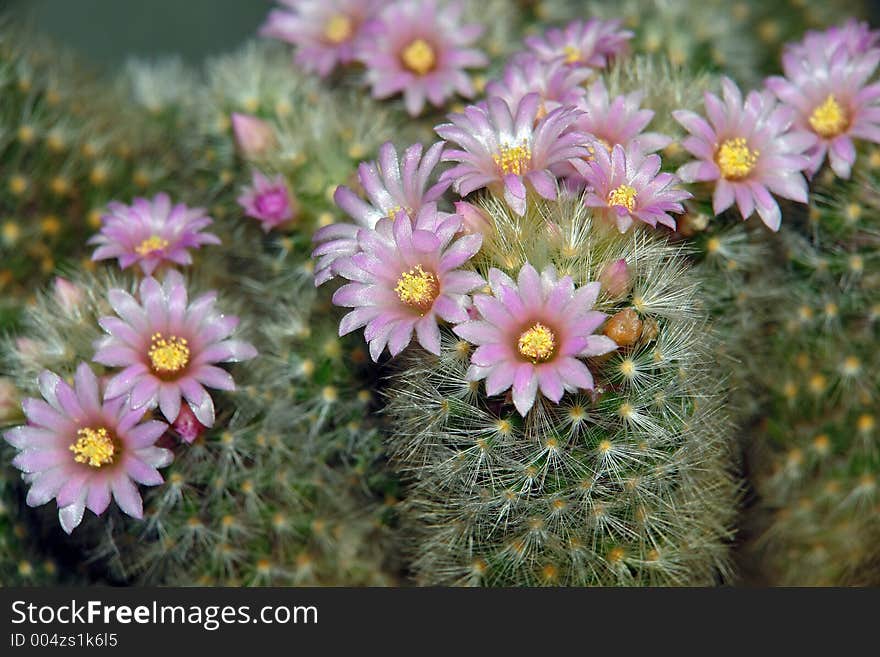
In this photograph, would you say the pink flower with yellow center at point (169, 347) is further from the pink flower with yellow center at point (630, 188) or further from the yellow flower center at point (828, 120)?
the yellow flower center at point (828, 120)

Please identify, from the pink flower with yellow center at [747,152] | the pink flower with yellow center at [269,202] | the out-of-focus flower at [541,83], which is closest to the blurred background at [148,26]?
the pink flower with yellow center at [269,202]

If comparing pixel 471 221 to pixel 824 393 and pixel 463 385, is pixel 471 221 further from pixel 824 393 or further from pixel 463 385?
pixel 824 393

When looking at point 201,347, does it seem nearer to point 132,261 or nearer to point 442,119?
point 132,261

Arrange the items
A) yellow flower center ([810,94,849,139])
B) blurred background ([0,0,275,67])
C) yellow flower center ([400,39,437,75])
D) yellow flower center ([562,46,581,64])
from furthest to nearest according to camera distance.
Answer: blurred background ([0,0,275,67]), yellow flower center ([400,39,437,75]), yellow flower center ([562,46,581,64]), yellow flower center ([810,94,849,139])

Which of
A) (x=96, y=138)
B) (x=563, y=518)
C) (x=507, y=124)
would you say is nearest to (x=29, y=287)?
(x=96, y=138)

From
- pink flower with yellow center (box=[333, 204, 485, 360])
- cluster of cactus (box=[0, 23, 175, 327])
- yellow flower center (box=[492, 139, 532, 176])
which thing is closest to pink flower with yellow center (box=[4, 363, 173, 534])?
pink flower with yellow center (box=[333, 204, 485, 360])

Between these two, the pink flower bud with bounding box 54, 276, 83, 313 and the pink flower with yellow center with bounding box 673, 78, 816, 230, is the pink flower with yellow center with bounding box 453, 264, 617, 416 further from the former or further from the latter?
the pink flower bud with bounding box 54, 276, 83, 313
